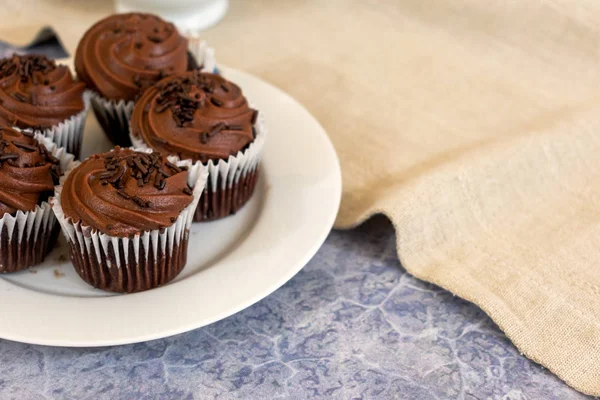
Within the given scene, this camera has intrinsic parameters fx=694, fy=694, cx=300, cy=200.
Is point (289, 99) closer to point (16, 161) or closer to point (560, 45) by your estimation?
point (16, 161)

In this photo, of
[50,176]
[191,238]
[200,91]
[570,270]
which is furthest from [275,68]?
[570,270]

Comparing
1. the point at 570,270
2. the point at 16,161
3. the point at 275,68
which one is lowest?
the point at 275,68

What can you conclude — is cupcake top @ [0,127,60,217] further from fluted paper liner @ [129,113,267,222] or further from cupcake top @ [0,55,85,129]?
fluted paper liner @ [129,113,267,222]

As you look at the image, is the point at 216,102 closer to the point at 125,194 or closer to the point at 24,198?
the point at 125,194

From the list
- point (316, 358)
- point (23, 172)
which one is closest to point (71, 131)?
point (23, 172)

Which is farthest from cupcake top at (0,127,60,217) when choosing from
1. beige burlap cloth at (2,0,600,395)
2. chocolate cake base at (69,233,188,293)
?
beige burlap cloth at (2,0,600,395)

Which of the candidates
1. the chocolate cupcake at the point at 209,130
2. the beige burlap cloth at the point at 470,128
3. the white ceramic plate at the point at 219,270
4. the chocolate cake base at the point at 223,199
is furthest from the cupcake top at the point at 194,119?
the beige burlap cloth at the point at 470,128
